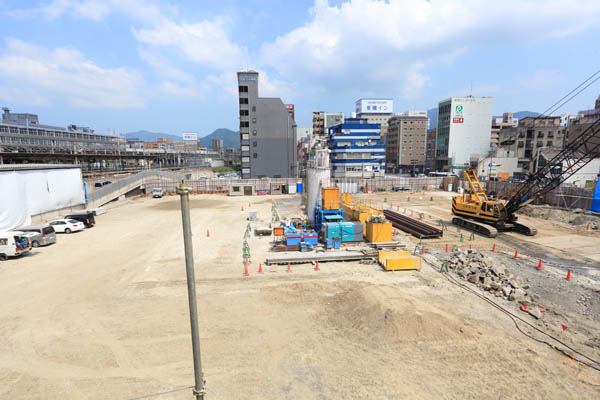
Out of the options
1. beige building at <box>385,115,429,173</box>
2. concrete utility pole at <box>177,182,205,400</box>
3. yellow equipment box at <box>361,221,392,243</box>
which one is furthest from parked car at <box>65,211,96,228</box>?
beige building at <box>385,115,429,173</box>

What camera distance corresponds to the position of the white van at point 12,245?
1956 cm

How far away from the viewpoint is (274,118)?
6994cm

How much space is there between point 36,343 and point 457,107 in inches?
4323

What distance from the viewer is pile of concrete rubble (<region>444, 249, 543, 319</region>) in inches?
541

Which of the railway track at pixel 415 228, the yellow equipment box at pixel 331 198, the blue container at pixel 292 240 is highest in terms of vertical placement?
the yellow equipment box at pixel 331 198

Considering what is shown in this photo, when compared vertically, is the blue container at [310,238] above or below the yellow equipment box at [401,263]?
above

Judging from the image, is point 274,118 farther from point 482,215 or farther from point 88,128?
point 88,128

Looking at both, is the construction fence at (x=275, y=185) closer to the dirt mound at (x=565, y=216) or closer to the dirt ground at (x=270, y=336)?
the dirt mound at (x=565, y=216)

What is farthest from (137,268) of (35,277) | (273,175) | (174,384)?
(273,175)

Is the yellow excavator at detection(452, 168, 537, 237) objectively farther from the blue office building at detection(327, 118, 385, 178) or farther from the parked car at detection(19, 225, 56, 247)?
the blue office building at detection(327, 118, 385, 178)

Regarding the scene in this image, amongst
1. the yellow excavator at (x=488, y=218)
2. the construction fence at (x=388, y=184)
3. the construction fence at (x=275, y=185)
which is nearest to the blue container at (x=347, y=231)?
the yellow excavator at (x=488, y=218)

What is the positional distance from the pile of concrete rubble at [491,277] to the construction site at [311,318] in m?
0.10

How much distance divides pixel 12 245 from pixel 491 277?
30.4m

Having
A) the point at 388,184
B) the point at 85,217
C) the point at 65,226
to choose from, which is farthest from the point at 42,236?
the point at 388,184
